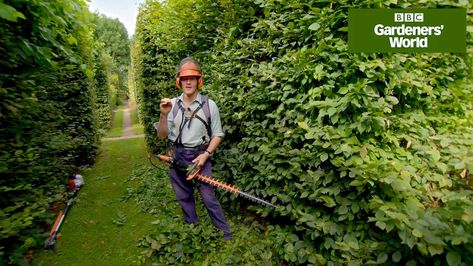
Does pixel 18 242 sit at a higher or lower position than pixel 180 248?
higher

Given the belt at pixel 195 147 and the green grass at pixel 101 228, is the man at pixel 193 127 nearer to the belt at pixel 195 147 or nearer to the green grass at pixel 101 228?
the belt at pixel 195 147

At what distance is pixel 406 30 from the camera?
2.78 meters

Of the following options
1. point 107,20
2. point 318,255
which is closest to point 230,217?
point 318,255

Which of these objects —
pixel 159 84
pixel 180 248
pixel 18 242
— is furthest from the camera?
pixel 159 84

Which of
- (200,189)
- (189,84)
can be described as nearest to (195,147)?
(200,189)

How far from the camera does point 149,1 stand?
320 inches

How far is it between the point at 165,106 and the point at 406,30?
8.92 feet

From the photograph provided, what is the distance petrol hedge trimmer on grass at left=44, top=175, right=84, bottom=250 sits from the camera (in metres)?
3.87

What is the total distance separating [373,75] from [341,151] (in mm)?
724

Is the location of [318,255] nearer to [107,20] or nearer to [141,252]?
[141,252]

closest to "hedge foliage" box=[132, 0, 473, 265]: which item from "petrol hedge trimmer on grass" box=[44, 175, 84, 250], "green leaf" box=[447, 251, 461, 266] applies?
"green leaf" box=[447, 251, 461, 266]

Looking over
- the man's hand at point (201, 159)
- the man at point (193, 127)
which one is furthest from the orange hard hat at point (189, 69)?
the man's hand at point (201, 159)

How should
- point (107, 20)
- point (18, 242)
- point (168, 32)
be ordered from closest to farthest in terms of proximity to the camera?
point (18, 242) < point (168, 32) < point (107, 20)

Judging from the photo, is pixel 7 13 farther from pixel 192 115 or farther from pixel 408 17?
pixel 408 17
